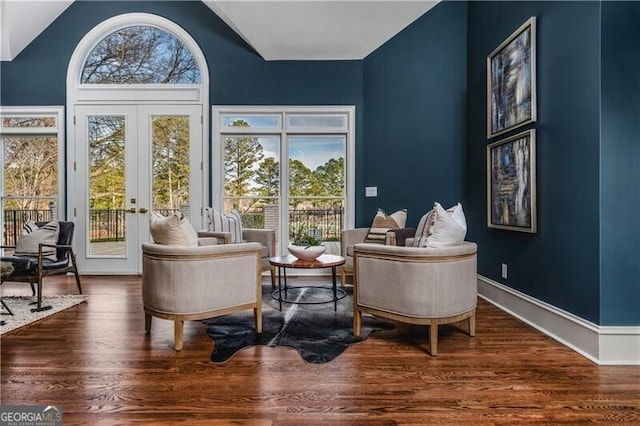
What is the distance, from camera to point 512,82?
132 inches

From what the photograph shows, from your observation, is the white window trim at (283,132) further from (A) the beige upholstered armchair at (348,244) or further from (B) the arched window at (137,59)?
(B) the arched window at (137,59)

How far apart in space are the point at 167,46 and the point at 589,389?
19.0 ft

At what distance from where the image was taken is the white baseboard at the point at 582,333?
2.30m

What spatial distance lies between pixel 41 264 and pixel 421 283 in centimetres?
362

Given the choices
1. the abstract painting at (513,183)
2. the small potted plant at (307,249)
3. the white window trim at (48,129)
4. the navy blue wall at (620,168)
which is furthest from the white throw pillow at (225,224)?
the navy blue wall at (620,168)

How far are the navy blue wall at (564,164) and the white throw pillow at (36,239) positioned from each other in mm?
4748

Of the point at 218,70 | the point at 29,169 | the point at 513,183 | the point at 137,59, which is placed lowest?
the point at 513,183

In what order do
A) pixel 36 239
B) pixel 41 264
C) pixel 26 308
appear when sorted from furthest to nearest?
pixel 36 239 < pixel 41 264 < pixel 26 308

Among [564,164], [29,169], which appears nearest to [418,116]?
[564,164]

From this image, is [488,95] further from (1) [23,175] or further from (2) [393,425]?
(1) [23,175]

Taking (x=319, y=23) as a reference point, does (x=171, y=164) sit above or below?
below

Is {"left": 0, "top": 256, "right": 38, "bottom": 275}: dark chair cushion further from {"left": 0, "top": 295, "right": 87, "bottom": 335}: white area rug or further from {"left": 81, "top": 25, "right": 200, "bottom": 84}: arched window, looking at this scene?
{"left": 81, "top": 25, "right": 200, "bottom": 84}: arched window

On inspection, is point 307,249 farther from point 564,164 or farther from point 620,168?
point 620,168

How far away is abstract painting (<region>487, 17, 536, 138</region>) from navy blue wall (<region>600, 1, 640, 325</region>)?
686 mm
